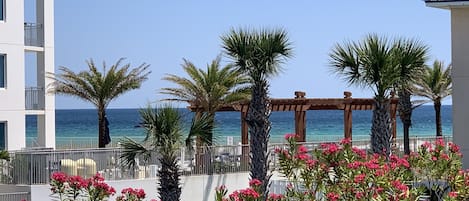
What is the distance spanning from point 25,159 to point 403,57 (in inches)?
443

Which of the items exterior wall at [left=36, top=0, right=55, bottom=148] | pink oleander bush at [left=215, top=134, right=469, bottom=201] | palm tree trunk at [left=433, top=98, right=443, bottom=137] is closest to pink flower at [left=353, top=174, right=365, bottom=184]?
pink oleander bush at [left=215, top=134, right=469, bottom=201]

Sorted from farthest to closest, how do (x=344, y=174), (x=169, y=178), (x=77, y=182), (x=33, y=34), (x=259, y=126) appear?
1. (x=33, y=34)
2. (x=259, y=126)
3. (x=169, y=178)
4. (x=77, y=182)
5. (x=344, y=174)

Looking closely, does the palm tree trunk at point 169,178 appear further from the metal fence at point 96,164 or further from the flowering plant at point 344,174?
the flowering plant at point 344,174

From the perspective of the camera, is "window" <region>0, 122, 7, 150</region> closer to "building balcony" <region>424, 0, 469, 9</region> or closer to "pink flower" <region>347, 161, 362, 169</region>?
"building balcony" <region>424, 0, 469, 9</region>

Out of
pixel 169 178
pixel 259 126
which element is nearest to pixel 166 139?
pixel 169 178

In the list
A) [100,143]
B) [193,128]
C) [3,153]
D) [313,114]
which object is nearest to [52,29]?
[100,143]

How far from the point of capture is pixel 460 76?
22.9 meters

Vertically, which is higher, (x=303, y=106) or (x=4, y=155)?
(x=303, y=106)

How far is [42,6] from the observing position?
37656mm

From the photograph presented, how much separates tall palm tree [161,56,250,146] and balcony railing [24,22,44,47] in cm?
528

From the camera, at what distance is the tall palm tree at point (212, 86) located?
115 feet

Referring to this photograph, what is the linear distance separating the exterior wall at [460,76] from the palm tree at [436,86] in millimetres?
17266

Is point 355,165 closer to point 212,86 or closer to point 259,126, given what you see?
point 259,126

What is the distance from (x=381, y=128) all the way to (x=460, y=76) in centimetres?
303
